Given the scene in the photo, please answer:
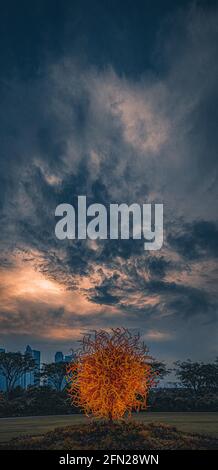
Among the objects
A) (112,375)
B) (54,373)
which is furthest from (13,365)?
(112,375)

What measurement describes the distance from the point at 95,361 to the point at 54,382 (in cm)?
4873

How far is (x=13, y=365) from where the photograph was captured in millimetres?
71938

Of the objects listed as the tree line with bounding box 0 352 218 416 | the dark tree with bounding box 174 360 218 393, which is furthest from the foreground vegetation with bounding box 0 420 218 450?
the dark tree with bounding box 174 360 218 393

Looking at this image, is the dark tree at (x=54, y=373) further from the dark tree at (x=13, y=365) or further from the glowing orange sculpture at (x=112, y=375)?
the glowing orange sculpture at (x=112, y=375)

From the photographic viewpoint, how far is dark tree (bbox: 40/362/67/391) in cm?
6825

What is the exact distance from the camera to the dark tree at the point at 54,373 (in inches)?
2687

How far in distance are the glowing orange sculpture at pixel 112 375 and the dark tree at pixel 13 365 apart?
50054mm

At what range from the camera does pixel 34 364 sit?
73.6m

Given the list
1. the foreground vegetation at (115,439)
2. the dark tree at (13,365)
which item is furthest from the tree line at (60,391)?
the foreground vegetation at (115,439)

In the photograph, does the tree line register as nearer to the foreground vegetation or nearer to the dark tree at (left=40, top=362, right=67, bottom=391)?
the dark tree at (left=40, top=362, right=67, bottom=391)

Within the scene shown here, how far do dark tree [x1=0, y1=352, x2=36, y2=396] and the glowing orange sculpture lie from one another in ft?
164
